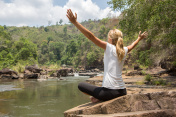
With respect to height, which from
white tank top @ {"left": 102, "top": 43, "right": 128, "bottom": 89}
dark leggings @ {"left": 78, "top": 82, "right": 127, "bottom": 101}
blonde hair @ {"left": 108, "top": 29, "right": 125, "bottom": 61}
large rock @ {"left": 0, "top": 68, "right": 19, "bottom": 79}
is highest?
blonde hair @ {"left": 108, "top": 29, "right": 125, "bottom": 61}

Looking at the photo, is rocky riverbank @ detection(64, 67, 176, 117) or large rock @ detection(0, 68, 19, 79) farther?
large rock @ detection(0, 68, 19, 79)

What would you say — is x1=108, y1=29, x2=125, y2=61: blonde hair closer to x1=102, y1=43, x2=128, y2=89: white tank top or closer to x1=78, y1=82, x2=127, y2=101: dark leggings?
x1=102, y1=43, x2=128, y2=89: white tank top

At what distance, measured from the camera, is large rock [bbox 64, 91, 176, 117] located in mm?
2969

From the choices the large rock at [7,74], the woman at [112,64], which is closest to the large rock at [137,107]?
the woman at [112,64]

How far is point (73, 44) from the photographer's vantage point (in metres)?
Result: 66.6

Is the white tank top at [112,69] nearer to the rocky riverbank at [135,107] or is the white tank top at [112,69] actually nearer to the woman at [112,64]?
the woman at [112,64]

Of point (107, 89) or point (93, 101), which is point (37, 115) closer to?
point (93, 101)

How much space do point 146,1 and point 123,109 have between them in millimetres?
7578

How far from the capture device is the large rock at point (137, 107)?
9.74 feet

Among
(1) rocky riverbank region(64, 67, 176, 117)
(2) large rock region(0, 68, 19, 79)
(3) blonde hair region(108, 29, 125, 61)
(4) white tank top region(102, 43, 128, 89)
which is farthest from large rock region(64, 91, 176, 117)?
(2) large rock region(0, 68, 19, 79)

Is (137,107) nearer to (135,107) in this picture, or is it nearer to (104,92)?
(135,107)

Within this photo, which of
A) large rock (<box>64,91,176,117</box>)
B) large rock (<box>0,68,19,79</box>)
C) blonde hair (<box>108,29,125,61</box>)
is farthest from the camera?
large rock (<box>0,68,19,79</box>)

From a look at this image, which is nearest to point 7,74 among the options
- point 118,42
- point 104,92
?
point 104,92

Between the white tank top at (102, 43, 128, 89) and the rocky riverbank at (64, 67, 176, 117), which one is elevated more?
the white tank top at (102, 43, 128, 89)
